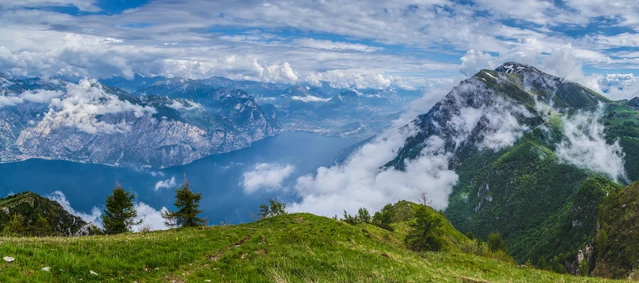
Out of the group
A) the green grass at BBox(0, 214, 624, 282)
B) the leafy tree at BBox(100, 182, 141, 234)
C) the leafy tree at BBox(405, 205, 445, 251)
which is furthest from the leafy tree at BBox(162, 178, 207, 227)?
the leafy tree at BBox(405, 205, 445, 251)

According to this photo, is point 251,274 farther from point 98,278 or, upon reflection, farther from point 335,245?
point 335,245

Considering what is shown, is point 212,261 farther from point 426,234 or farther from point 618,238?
point 618,238

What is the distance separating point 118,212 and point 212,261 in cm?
5431

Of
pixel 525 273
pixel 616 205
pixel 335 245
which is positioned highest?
pixel 335 245

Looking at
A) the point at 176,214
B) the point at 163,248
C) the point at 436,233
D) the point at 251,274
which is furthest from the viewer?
the point at 436,233

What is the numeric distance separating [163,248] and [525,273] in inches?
1269

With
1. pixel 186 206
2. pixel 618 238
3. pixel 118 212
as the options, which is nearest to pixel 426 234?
pixel 186 206

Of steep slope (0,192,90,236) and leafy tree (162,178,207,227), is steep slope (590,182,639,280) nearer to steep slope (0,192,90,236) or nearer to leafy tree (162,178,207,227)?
leafy tree (162,178,207,227)

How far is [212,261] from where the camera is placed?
69.4ft

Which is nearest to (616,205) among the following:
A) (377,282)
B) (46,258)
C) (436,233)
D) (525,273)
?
(436,233)

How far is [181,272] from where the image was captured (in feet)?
60.6

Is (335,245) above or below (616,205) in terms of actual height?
above

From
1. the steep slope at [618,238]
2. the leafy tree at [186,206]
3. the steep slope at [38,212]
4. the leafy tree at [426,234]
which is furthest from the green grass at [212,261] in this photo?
the steep slope at [38,212]

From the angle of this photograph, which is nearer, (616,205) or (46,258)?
(46,258)
